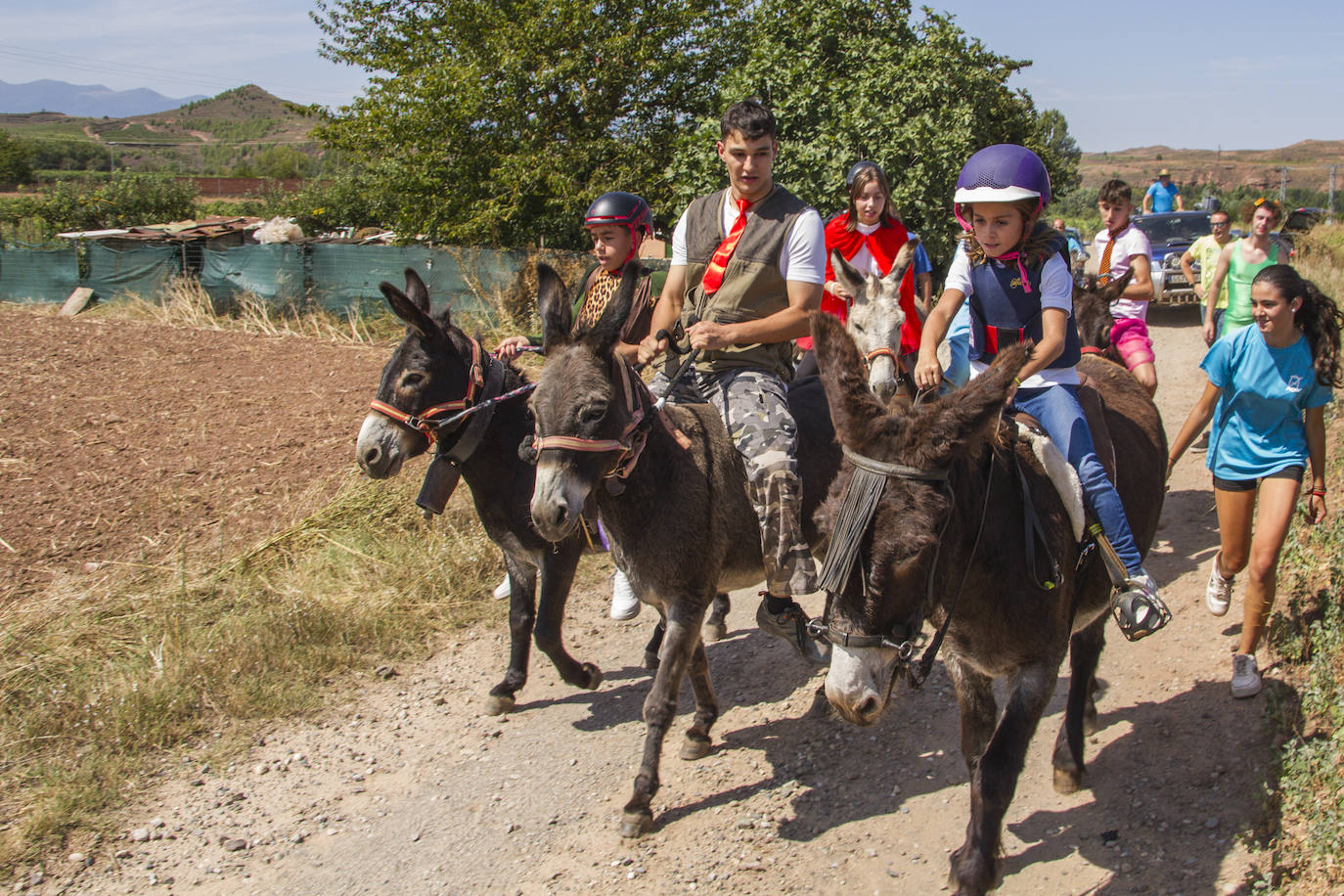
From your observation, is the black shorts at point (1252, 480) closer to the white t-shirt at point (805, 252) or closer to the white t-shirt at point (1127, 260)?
the white t-shirt at point (805, 252)

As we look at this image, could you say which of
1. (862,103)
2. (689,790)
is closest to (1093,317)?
(689,790)

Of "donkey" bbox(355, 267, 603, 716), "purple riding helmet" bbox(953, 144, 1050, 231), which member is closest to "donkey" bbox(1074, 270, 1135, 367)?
"purple riding helmet" bbox(953, 144, 1050, 231)

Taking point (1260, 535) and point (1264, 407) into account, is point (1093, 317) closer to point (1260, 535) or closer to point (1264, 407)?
point (1264, 407)

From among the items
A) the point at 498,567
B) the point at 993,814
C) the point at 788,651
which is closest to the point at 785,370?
the point at 788,651

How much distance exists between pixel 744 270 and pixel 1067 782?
8.94 ft

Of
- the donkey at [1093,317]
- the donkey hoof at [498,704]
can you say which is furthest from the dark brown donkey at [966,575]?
the donkey hoof at [498,704]

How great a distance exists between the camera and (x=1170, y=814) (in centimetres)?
382

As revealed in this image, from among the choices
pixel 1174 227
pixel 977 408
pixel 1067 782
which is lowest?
pixel 1067 782

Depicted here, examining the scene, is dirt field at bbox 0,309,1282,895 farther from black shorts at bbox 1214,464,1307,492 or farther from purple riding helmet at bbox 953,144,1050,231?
purple riding helmet at bbox 953,144,1050,231

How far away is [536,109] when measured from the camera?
51.8 feet

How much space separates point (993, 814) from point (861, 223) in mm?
4452

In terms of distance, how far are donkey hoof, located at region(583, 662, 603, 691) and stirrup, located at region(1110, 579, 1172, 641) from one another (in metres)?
2.80

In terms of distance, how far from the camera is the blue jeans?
3.41m

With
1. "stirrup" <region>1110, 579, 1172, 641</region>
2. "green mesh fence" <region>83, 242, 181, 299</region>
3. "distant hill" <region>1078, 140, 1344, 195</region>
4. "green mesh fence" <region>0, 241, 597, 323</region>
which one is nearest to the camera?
"stirrup" <region>1110, 579, 1172, 641</region>
